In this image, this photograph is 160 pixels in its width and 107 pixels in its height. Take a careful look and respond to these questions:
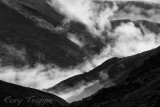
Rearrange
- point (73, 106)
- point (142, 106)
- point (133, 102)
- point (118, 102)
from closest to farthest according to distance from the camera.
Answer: point (142, 106)
point (133, 102)
point (118, 102)
point (73, 106)

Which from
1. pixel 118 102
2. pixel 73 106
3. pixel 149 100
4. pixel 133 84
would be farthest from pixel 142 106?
pixel 73 106

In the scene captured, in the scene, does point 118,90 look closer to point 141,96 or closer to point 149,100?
point 141,96

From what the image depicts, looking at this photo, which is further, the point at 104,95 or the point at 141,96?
the point at 104,95

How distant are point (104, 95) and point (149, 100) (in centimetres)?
6447

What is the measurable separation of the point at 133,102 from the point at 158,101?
18.6m

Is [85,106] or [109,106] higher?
[85,106]

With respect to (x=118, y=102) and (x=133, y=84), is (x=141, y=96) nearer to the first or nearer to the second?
(x=118, y=102)

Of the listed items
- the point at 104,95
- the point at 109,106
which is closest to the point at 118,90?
the point at 104,95

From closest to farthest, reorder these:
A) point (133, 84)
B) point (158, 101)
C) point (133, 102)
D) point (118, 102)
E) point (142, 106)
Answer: point (158, 101) → point (142, 106) → point (133, 102) → point (118, 102) → point (133, 84)

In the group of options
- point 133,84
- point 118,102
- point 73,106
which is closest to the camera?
point 118,102

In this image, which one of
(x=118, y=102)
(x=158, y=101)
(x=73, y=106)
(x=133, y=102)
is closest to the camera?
(x=158, y=101)

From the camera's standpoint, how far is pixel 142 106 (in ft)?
320

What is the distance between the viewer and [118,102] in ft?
406

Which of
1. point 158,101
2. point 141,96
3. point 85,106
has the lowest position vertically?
point 158,101
